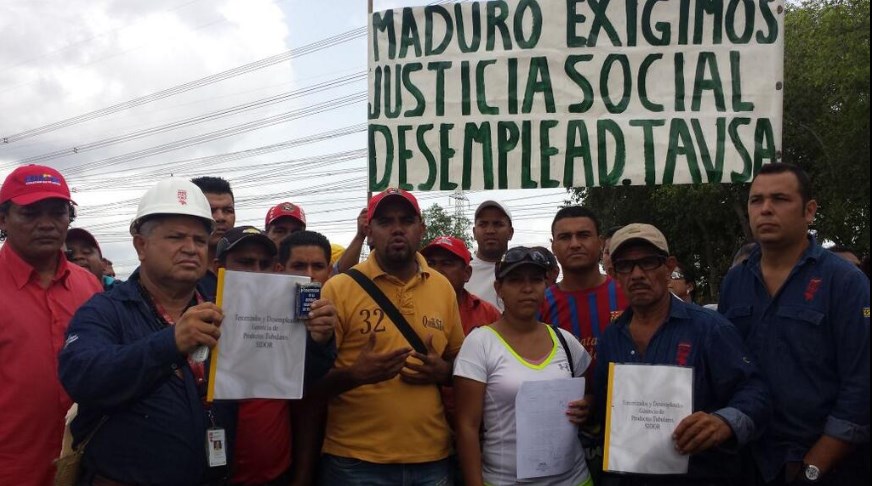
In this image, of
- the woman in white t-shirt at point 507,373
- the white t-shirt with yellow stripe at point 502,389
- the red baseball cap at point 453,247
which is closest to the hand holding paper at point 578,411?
the woman in white t-shirt at point 507,373

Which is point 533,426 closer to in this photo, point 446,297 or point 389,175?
point 446,297

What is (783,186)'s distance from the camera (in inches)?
143

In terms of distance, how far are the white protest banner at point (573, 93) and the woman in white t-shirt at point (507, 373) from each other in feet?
3.13

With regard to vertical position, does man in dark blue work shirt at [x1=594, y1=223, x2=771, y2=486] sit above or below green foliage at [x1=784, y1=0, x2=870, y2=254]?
below

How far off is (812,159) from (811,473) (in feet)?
85.8

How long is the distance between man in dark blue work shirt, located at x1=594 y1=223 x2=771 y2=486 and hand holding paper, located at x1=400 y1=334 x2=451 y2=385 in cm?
77

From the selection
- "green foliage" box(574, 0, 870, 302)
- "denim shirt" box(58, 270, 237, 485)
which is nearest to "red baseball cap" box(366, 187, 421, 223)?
"denim shirt" box(58, 270, 237, 485)

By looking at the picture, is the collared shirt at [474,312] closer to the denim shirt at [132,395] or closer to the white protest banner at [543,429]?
the white protest banner at [543,429]

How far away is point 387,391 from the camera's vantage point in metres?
3.92

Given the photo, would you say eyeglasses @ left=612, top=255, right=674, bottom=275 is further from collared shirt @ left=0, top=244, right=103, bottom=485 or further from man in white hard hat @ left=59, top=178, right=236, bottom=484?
collared shirt @ left=0, top=244, right=103, bottom=485

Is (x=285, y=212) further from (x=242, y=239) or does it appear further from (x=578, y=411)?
(x=578, y=411)

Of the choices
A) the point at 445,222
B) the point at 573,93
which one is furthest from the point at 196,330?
the point at 445,222

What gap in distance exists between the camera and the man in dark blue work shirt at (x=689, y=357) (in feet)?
10.9

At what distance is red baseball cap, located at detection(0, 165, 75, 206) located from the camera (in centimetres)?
389
